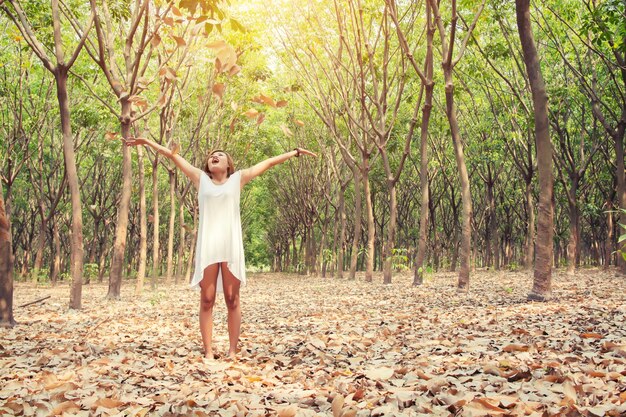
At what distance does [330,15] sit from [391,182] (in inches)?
245

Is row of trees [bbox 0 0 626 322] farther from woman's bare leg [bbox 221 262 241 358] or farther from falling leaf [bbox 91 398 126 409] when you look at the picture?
falling leaf [bbox 91 398 126 409]

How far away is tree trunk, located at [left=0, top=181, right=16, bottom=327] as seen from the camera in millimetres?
7219

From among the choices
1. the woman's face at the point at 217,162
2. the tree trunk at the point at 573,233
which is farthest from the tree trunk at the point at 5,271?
the tree trunk at the point at 573,233

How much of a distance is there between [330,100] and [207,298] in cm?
1602

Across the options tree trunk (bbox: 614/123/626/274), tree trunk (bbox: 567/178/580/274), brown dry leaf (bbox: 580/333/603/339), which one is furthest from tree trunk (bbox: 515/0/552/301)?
tree trunk (bbox: 567/178/580/274)

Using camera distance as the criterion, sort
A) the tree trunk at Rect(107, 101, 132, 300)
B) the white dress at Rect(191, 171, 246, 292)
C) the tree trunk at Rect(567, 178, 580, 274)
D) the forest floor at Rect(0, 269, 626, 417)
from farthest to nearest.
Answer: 1. the tree trunk at Rect(567, 178, 580, 274)
2. the tree trunk at Rect(107, 101, 132, 300)
3. the white dress at Rect(191, 171, 246, 292)
4. the forest floor at Rect(0, 269, 626, 417)

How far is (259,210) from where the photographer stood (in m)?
47.4

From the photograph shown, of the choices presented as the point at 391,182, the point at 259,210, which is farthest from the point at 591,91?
the point at 259,210

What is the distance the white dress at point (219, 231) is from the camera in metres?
5.60

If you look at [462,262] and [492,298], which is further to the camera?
[462,262]

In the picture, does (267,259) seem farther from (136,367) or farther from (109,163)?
(136,367)

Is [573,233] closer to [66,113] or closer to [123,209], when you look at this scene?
[123,209]

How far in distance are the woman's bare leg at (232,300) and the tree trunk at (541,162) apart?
586 centimetres

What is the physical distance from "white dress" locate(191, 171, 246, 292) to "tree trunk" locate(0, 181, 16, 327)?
324 centimetres
